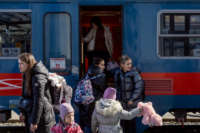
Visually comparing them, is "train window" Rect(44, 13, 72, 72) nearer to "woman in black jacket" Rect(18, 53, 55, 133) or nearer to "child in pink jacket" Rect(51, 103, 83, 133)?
"woman in black jacket" Rect(18, 53, 55, 133)

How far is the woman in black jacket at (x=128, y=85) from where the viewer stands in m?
5.81

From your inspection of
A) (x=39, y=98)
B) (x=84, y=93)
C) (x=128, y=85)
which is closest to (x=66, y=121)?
(x=39, y=98)

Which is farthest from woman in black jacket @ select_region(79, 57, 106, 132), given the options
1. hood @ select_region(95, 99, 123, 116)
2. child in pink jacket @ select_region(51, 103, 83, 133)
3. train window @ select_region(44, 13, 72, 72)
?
child in pink jacket @ select_region(51, 103, 83, 133)

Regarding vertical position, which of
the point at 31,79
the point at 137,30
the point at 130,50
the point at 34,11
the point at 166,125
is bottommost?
the point at 166,125

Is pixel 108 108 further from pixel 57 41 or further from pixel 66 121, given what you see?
pixel 57 41

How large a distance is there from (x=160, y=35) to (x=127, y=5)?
0.93m

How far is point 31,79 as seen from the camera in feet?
14.6

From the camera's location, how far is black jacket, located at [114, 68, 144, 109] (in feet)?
19.2

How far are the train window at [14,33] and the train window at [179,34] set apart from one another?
2.78 m

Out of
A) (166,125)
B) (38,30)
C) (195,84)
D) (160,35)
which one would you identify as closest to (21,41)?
(38,30)

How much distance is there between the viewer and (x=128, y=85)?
592 cm

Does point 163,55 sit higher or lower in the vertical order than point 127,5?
lower

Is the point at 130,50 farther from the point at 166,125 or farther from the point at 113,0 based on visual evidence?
the point at 166,125

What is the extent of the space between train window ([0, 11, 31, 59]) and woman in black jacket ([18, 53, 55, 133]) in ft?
7.05
